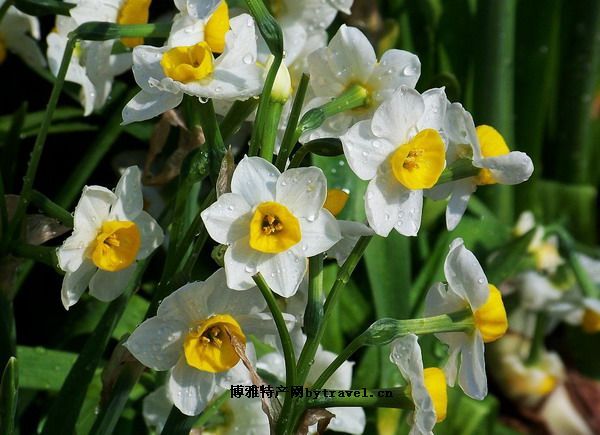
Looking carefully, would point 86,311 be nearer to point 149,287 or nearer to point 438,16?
point 149,287

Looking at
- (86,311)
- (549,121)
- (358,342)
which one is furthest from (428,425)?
(549,121)

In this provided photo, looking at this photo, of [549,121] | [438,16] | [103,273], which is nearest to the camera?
[103,273]

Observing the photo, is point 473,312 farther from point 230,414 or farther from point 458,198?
point 230,414

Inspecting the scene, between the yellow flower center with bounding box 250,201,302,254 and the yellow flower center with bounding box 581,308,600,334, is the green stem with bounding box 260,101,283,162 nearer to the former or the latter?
the yellow flower center with bounding box 250,201,302,254

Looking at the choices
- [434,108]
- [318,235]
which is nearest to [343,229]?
[318,235]

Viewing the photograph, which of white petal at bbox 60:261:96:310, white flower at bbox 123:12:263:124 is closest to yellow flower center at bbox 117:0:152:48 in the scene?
white flower at bbox 123:12:263:124

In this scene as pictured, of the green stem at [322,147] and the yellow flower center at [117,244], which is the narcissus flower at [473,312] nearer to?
the green stem at [322,147]
